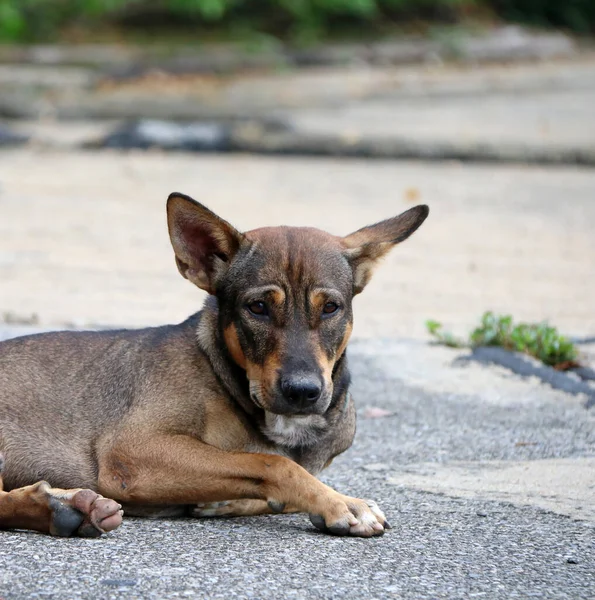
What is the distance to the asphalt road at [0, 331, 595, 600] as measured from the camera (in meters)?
4.07

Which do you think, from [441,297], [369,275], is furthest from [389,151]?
[369,275]

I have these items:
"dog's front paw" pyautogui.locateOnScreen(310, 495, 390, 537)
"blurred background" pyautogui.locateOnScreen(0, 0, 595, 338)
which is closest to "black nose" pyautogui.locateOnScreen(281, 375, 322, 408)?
"dog's front paw" pyautogui.locateOnScreen(310, 495, 390, 537)

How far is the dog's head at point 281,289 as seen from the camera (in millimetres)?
4793

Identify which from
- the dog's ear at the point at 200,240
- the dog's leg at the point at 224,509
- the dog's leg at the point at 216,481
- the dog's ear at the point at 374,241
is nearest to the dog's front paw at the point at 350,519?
the dog's leg at the point at 216,481

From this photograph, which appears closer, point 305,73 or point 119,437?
point 119,437

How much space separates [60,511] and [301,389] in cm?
105

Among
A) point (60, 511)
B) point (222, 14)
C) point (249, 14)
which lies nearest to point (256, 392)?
point (60, 511)

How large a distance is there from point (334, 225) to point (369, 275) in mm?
6982

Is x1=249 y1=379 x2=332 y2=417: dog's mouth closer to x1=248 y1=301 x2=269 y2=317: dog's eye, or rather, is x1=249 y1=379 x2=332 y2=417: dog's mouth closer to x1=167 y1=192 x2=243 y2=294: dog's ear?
x1=248 y1=301 x2=269 y2=317: dog's eye

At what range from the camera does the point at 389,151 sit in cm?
1662

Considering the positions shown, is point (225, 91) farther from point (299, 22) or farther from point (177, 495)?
point (177, 495)

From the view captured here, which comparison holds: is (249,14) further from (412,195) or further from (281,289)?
(281,289)

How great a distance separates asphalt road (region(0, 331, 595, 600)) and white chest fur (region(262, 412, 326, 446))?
0.34 meters

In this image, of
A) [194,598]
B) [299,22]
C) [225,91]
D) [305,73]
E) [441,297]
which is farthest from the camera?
[299,22]
